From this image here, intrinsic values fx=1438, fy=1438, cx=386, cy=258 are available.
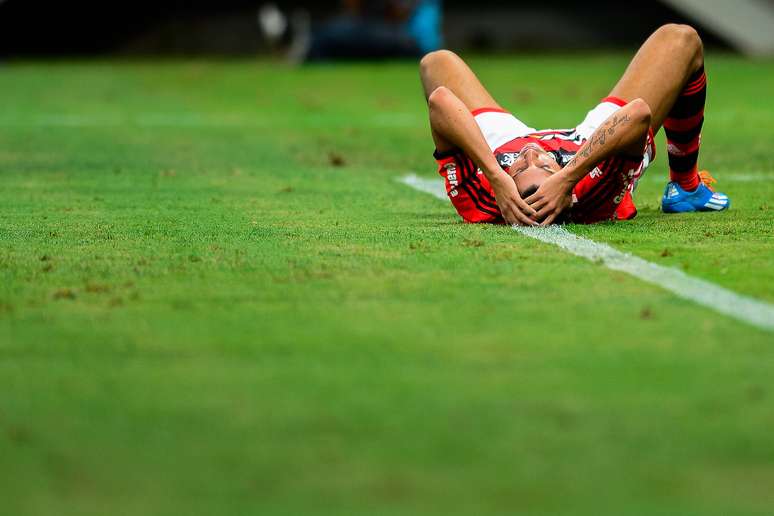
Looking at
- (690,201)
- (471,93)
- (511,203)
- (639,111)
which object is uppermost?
(639,111)

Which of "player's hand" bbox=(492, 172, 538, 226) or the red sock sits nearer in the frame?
"player's hand" bbox=(492, 172, 538, 226)

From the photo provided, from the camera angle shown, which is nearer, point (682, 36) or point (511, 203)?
point (511, 203)

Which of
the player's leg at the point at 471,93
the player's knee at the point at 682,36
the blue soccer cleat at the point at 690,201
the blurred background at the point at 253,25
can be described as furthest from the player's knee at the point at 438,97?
the blurred background at the point at 253,25

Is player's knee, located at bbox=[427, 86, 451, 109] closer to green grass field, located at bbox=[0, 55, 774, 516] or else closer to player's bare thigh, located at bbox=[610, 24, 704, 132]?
green grass field, located at bbox=[0, 55, 774, 516]

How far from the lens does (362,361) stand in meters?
2.99

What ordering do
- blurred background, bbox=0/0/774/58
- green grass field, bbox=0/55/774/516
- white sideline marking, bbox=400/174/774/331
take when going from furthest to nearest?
blurred background, bbox=0/0/774/58 → white sideline marking, bbox=400/174/774/331 → green grass field, bbox=0/55/774/516

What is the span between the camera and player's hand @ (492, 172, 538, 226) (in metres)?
4.85

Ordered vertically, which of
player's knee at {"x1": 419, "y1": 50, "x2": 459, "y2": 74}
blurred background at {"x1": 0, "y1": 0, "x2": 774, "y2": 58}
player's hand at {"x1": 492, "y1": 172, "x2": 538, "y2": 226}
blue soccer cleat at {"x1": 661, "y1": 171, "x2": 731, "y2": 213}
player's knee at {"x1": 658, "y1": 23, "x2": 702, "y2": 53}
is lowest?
blurred background at {"x1": 0, "y1": 0, "x2": 774, "y2": 58}

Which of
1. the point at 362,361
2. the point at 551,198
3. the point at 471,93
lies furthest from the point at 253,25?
the point at 362,361

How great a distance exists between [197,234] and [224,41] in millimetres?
21864

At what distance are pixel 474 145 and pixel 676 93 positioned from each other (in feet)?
2.89

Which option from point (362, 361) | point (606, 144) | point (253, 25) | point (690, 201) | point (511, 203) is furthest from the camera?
point (253, 25)

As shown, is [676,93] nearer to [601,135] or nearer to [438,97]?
[601,135]

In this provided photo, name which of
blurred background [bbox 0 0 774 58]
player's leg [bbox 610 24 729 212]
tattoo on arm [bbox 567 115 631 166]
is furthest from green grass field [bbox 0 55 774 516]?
blurred background [bbox 0 0 774 58]
